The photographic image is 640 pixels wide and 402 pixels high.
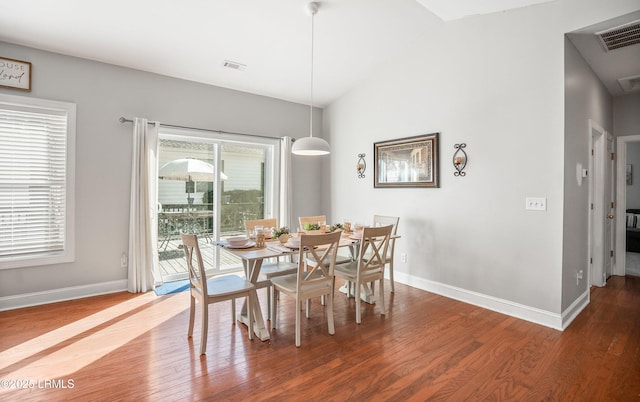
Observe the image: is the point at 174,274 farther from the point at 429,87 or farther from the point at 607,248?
the point at 607,248

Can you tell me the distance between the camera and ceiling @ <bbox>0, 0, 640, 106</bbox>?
3.14 meters

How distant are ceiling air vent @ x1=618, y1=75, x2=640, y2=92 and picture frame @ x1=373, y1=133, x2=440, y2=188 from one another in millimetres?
2482

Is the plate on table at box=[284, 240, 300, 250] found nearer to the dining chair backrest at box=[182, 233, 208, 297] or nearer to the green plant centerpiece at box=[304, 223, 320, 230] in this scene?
the green plant centerpiece at box=[304, 223, 320, 230]

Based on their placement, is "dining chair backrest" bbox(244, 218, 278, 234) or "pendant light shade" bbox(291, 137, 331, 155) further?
"dining chair backrest" bbox(244, 218, 278, 234)

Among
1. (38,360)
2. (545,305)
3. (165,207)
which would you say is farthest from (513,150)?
(38,360)

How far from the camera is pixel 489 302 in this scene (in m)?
3.57

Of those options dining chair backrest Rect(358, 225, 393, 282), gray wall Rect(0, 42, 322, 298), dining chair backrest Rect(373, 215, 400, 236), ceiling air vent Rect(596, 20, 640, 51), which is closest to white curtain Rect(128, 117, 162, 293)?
gray wall Rect(0, 42, 322, 298)

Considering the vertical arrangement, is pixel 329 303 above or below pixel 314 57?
below

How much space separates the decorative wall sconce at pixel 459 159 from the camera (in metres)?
3.76

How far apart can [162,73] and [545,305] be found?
525 cm

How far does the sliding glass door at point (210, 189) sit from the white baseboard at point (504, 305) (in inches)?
105

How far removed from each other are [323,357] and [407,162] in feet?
9.32

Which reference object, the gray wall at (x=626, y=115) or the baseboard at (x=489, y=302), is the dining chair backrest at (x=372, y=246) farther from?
the gray wall at (x=626, y=115)

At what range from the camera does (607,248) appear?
4.68 metres
